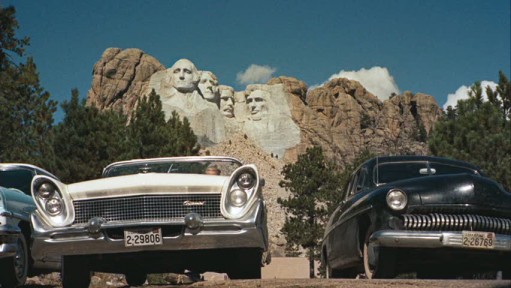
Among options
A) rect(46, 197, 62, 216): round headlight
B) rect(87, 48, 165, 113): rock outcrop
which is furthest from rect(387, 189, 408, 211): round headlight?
rect(87, 48, 165, 113): rock outcrop

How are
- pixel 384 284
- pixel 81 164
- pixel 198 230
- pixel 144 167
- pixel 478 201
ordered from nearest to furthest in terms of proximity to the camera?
pixel 384 284 < pixel 198 230 < pixel 478 201 < pixel 144 167 < pixel 81 164

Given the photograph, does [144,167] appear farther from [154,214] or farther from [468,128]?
[468,128]

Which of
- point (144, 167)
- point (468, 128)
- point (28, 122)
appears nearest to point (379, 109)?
point (28, 122)

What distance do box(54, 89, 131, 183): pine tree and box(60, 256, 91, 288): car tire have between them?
84.0 feet

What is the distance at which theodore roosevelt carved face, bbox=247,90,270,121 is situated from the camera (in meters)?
131

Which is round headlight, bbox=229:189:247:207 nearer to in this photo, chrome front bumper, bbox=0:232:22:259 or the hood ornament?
the hood ornament

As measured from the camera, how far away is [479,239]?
8.02m

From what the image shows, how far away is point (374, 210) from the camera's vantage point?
848 cm

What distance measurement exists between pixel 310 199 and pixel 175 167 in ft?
143

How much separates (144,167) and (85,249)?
208 centimetres

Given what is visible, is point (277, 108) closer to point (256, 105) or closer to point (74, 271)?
point (256, 105)

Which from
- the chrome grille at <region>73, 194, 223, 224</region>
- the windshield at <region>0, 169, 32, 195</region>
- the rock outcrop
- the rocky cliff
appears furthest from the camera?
the rock outcrop

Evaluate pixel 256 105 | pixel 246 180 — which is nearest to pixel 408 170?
pixel 246 180

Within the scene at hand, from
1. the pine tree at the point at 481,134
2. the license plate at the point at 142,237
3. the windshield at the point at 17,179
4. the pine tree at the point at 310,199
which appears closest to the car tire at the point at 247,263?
the license plate at the point at 142,237
